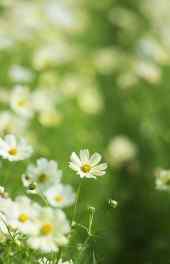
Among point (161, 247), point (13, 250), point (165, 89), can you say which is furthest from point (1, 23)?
point (13, 250)

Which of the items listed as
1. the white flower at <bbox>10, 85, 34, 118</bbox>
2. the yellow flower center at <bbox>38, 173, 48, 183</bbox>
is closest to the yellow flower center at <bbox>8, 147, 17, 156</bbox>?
the yellow flower center at <bbox>38, 173, 48, 183</bbox>

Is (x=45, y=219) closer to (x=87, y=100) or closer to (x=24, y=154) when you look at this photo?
(x=24, y=154)

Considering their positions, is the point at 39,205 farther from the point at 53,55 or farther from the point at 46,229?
the point at 53,55

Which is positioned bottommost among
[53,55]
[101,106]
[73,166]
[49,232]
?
[49,232]

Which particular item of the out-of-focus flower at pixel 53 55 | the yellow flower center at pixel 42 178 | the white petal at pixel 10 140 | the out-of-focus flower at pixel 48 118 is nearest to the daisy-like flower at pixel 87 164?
the yellow flower center at pixel 42 178

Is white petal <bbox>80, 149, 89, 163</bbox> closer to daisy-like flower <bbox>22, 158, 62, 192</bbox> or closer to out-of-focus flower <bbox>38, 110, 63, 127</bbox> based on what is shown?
daisy-like flower <bbox>22, 158, 62, 192</bbox>

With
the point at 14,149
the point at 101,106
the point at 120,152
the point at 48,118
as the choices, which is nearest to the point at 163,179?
the point at 14,149
